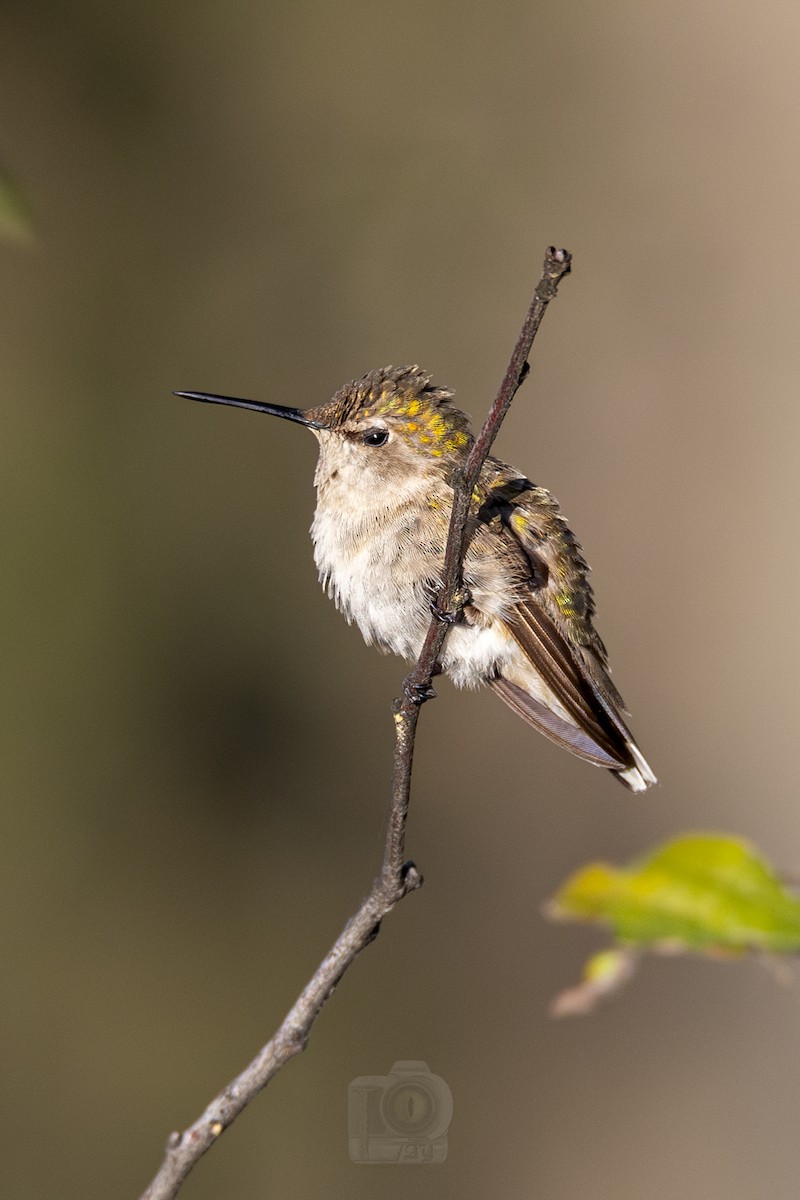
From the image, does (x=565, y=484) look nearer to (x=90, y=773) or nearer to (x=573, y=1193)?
(x=90, y=773)

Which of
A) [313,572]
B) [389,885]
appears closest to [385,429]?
[389,885]

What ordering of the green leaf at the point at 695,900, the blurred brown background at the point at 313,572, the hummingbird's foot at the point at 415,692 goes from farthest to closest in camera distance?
the blurred brown background at the point at 313,572 < the hummingbird's foot at the point at 415,692 < the green leaf at the point at 695,900

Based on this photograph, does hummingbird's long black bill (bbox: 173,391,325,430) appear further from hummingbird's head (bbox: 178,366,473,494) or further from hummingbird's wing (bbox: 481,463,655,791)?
hummingbird's wing (bbox: 481,463,655,791)

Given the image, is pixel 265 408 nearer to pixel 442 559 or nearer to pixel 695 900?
pixel 442 559

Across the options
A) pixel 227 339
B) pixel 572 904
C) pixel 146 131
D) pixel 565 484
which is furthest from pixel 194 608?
pixel 572 904

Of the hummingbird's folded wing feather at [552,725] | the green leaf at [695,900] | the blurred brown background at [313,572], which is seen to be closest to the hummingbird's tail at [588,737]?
the hummingbird's folded wing feather at [552,725]
